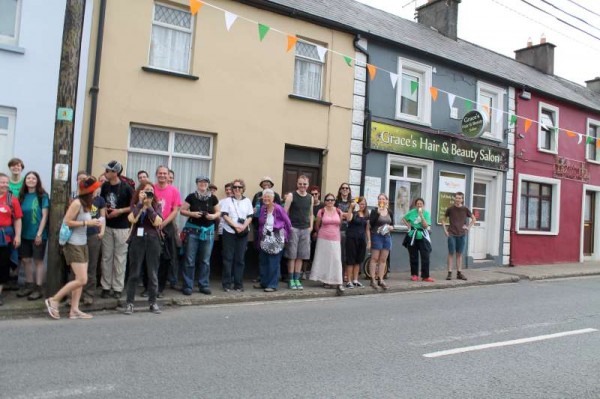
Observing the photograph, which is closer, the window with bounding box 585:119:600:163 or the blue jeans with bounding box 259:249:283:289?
the blue jeans with bounding box 259:249:283:289

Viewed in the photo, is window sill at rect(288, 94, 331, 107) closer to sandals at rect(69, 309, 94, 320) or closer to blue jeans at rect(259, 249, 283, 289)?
blue jeans at rect(259, 249, 283, 289)

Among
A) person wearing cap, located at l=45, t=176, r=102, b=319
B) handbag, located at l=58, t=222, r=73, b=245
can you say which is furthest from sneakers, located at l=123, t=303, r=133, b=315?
handbag, located at l=58, t=222, r=73, b=245

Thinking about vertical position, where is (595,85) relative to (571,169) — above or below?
above

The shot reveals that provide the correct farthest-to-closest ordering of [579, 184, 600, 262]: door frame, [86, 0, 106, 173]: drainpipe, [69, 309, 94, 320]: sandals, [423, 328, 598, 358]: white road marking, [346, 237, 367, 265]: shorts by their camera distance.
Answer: [579, 184, 600, 262]: door frame
[346, 237, 367, 265]: shorts
[86, 0, 106, 173]: drainpipe
[69, 309, 94, 320]: sandals
[423, 328, 598, 358]: white road marking

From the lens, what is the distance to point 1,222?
692 centimetres

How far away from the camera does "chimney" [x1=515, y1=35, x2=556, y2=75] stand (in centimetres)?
2025

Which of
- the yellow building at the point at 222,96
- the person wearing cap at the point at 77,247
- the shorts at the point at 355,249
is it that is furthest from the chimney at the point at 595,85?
the person wearing cap at the point at 77,247

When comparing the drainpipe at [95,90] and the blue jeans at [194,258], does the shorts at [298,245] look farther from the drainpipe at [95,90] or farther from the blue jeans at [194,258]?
the drainpipe at [95,90]

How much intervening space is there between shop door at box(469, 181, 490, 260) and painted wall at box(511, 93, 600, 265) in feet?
3.26

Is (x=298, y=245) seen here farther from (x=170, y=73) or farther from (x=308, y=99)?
(x=170, y=73)

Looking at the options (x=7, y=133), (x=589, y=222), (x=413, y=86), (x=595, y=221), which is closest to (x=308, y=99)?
(x=413, y=86)

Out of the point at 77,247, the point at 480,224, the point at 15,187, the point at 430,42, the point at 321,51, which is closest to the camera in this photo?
the point at 77,247

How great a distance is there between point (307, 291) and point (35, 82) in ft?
19.6

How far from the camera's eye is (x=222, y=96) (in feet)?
33.9
